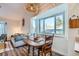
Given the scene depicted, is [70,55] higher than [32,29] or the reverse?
the reverse

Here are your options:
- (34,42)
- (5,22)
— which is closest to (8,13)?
(5,22)

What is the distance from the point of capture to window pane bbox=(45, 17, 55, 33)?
193cm

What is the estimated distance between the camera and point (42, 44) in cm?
192

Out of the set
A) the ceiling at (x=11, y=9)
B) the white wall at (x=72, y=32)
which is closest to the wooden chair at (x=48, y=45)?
the white wall at (x=72, y=32)

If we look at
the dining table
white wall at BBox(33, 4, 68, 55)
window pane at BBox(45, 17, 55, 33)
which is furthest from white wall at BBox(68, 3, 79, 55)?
the dining table

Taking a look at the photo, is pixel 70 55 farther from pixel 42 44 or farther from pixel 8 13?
pixel 8 13

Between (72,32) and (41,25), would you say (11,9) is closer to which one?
(41,25)

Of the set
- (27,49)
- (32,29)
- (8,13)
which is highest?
(8,13)

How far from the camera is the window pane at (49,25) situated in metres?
1.93

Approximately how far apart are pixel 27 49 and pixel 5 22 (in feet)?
1.69

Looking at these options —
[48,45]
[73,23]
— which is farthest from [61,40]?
[73,23]

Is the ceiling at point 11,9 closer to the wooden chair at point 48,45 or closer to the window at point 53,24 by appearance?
the window at point 53,24

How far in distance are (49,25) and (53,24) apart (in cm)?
6

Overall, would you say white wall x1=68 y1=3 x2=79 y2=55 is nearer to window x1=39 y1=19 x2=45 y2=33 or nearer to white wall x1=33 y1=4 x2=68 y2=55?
white wall x1=33 y1=4 x2=68 y2=55
